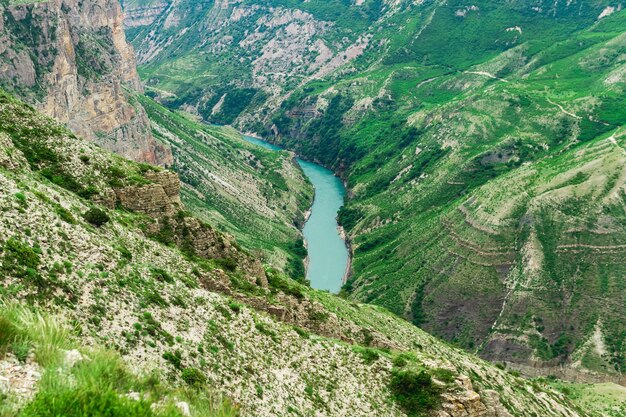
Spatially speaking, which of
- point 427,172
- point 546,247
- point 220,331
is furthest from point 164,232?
point 427,172

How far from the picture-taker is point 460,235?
139m

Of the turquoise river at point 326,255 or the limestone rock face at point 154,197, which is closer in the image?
the limestone rock face at point 154,197

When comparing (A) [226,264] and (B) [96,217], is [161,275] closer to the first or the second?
(B) [96,217]

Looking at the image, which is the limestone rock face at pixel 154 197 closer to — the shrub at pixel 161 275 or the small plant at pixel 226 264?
the small plant at pixel 226 264

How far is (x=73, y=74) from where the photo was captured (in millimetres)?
132500

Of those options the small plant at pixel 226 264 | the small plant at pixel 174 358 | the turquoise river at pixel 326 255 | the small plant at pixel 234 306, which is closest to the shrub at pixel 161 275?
the small plant at pixel 234 306

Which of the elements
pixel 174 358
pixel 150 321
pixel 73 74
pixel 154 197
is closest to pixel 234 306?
pixel 150 321

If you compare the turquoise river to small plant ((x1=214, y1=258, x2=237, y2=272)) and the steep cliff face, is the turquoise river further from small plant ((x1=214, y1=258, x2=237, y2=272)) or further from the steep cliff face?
small plant ((x1=214, y1=258, x2=237, y2=272))

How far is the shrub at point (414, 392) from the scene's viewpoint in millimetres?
39375

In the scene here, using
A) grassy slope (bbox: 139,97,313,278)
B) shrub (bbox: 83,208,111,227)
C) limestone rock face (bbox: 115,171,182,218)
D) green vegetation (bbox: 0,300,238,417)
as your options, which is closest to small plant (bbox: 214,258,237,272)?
limestone rock face (bbox: 115,171,182,218)

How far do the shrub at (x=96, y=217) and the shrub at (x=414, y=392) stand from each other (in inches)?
871

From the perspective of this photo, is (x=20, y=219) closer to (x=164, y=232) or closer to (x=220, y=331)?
(x=220, y=331)

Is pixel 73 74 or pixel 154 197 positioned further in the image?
pixel 73 74

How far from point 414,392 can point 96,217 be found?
24.0m
